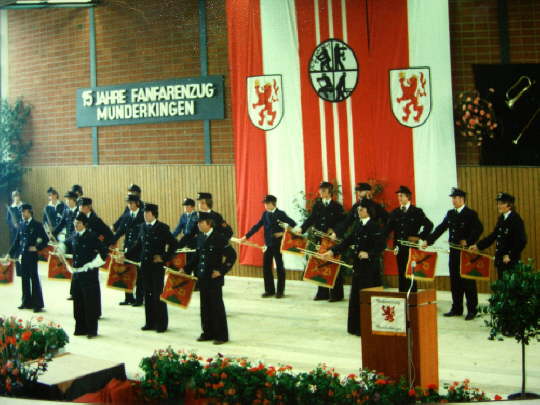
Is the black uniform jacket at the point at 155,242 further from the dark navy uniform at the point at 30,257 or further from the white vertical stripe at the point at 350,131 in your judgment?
the white vertical stripe at the point at 350,131

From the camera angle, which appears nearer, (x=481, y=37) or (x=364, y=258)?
(x=364, y=258)

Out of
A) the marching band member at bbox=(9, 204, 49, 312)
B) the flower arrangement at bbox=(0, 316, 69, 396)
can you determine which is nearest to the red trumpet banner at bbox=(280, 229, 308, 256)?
the marching band member at bbox=(9, 204, 49, 312)

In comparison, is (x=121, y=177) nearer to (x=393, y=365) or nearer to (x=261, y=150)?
(x=261, y=150)

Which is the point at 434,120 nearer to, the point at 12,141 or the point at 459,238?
the point at 459,238

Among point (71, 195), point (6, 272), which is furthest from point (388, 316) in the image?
point (6, 272)

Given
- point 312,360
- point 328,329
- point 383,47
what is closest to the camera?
point 312,360

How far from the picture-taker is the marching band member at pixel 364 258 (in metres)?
8.73

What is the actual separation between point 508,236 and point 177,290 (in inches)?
145

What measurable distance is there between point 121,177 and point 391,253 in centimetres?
366

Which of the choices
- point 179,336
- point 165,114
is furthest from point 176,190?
point 179,336

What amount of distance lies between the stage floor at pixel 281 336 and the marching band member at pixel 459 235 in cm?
28

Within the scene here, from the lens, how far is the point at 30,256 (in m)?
10.2

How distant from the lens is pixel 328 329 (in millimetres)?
Answer: 8977

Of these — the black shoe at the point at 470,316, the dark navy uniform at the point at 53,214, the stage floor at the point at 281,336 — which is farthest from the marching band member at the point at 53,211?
the black shoe at the point at 470,316
